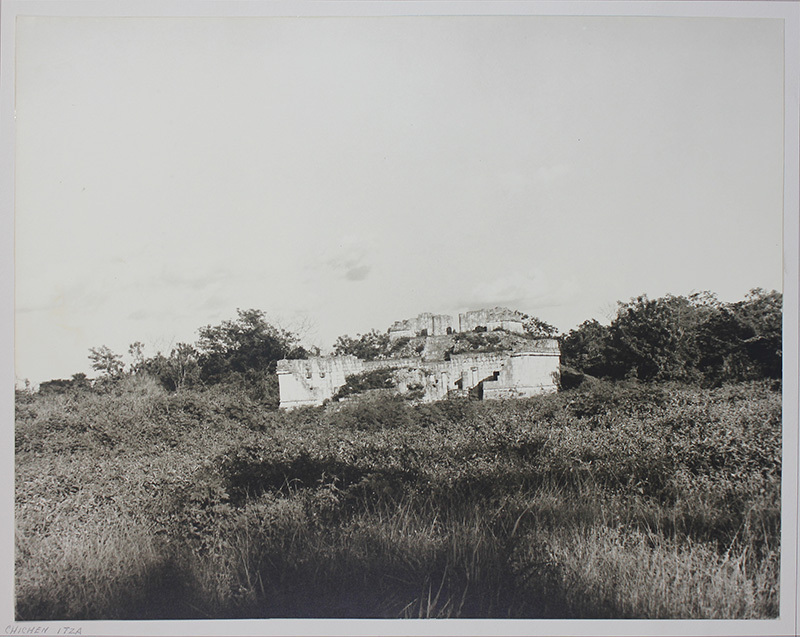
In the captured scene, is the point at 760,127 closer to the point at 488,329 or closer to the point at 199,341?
the point at 488,329

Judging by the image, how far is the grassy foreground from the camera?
2973 millimetres

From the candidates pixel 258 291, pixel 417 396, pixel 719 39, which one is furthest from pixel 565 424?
pixel 719 39

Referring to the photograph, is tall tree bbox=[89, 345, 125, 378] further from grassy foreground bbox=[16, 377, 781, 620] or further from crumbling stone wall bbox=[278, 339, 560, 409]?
crumbling stone wall bbox=[278, 339, 560, 409]

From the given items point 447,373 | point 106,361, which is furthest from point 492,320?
point 106,361

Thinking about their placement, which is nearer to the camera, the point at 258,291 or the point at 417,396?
the point at 258,291

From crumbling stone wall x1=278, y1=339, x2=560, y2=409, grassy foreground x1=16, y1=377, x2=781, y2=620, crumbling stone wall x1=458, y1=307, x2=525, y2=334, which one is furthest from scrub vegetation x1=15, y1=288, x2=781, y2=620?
crumbling stone wall x1=458, y1=307, x2=525, y2=334

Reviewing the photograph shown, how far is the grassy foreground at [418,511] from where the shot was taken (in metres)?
2.97

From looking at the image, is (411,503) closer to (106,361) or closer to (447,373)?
(447,373)

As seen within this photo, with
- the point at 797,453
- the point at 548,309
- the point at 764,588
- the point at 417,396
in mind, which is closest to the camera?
the point at 764,588

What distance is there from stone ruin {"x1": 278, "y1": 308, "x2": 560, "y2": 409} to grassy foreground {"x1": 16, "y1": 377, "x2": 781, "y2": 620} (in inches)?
6.7

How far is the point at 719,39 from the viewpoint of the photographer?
3.26 m

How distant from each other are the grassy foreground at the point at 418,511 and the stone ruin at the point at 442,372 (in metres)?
0.17

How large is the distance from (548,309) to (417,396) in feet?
4.13

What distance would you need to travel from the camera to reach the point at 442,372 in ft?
13.2
